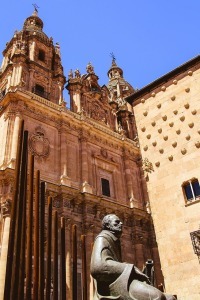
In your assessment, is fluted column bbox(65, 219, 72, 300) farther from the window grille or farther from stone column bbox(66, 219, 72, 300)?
the window grille

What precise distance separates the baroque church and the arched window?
0.03 meters

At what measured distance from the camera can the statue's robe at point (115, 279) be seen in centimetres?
383

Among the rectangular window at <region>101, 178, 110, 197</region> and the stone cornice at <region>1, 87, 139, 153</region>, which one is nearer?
the stone cornice at <region>1, 87, 139, 153</region>

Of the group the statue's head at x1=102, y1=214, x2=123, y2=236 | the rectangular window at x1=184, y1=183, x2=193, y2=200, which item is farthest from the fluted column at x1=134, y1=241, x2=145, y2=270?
the statue's head at x1=102, y1=214, x2=123, y2=236

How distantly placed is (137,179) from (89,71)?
11804 mm

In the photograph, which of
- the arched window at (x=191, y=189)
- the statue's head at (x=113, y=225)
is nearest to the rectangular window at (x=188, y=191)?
the arched window at (x=191, y=189)

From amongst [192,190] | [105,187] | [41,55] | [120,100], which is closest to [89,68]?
[120,100]

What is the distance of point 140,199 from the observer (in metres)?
23.6

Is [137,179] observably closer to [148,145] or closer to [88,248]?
[88,248]

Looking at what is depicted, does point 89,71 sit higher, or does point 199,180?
point 89,71

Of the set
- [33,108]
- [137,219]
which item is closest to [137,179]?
[137,219]

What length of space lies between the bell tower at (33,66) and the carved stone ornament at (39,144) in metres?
3.36

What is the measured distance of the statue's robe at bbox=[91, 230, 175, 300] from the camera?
383 cm

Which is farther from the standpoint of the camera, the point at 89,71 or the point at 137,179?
the point at 89,71
